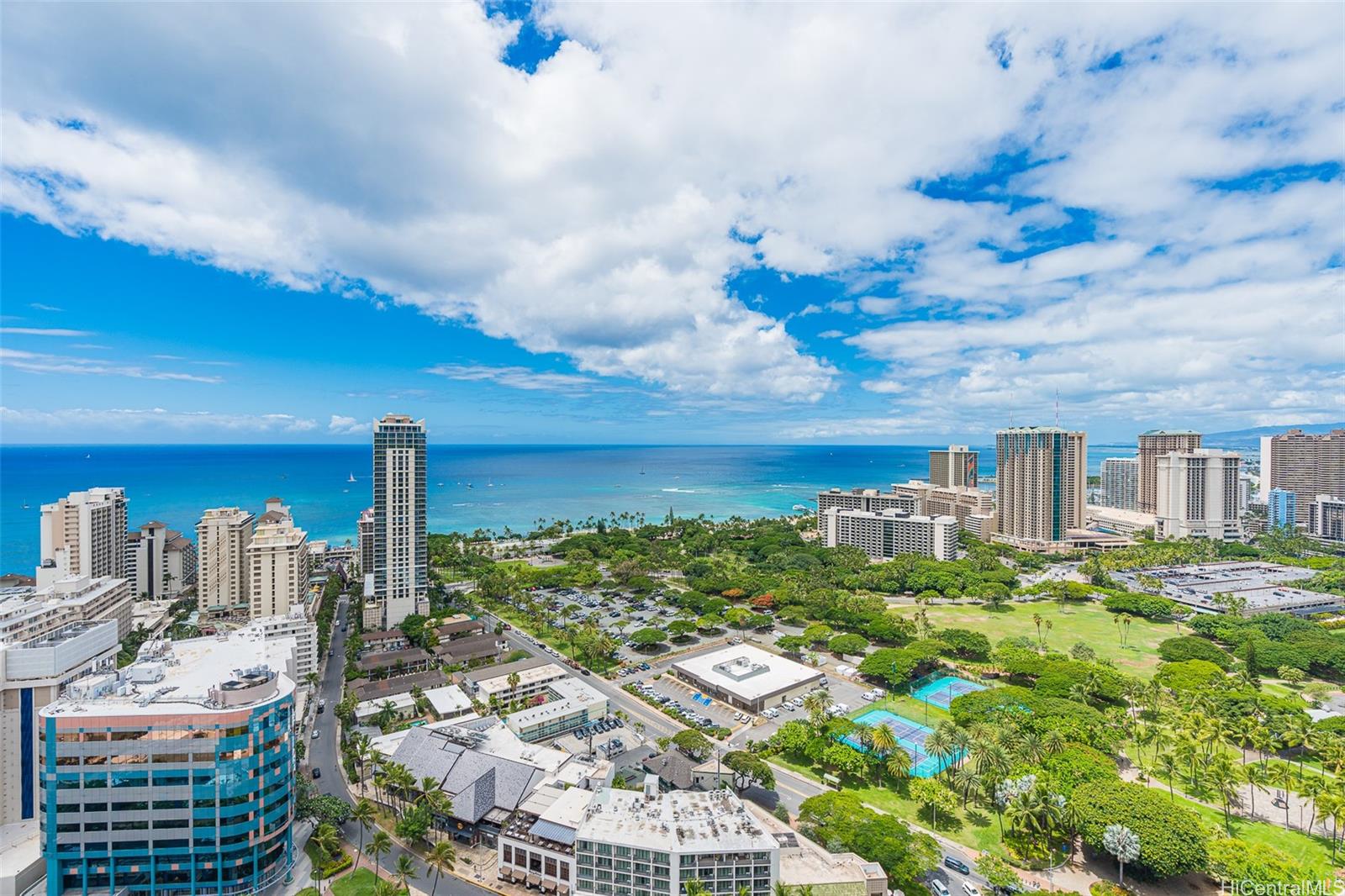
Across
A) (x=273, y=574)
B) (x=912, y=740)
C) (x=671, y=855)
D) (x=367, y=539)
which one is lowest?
(x=912, y=740)

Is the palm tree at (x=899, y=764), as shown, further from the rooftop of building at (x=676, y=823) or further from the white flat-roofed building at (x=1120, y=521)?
the white flat-roofed building at (x=1120, y=521)

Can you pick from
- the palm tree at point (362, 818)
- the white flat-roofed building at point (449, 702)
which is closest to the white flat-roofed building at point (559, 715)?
the white flat-roofed building at point (449, 702)

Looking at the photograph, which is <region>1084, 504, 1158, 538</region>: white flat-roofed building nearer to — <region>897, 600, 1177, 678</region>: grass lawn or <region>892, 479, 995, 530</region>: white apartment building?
<region>892, 479, 995, 530</region>: white apartment building

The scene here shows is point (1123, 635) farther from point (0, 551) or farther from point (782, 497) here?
point (0, 551)

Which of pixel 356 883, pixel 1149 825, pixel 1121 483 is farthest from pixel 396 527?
pixel 1121 483

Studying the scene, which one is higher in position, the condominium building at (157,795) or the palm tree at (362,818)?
the condominium building at (157,795)

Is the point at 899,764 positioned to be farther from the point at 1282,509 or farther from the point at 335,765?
the point at 1282,509
